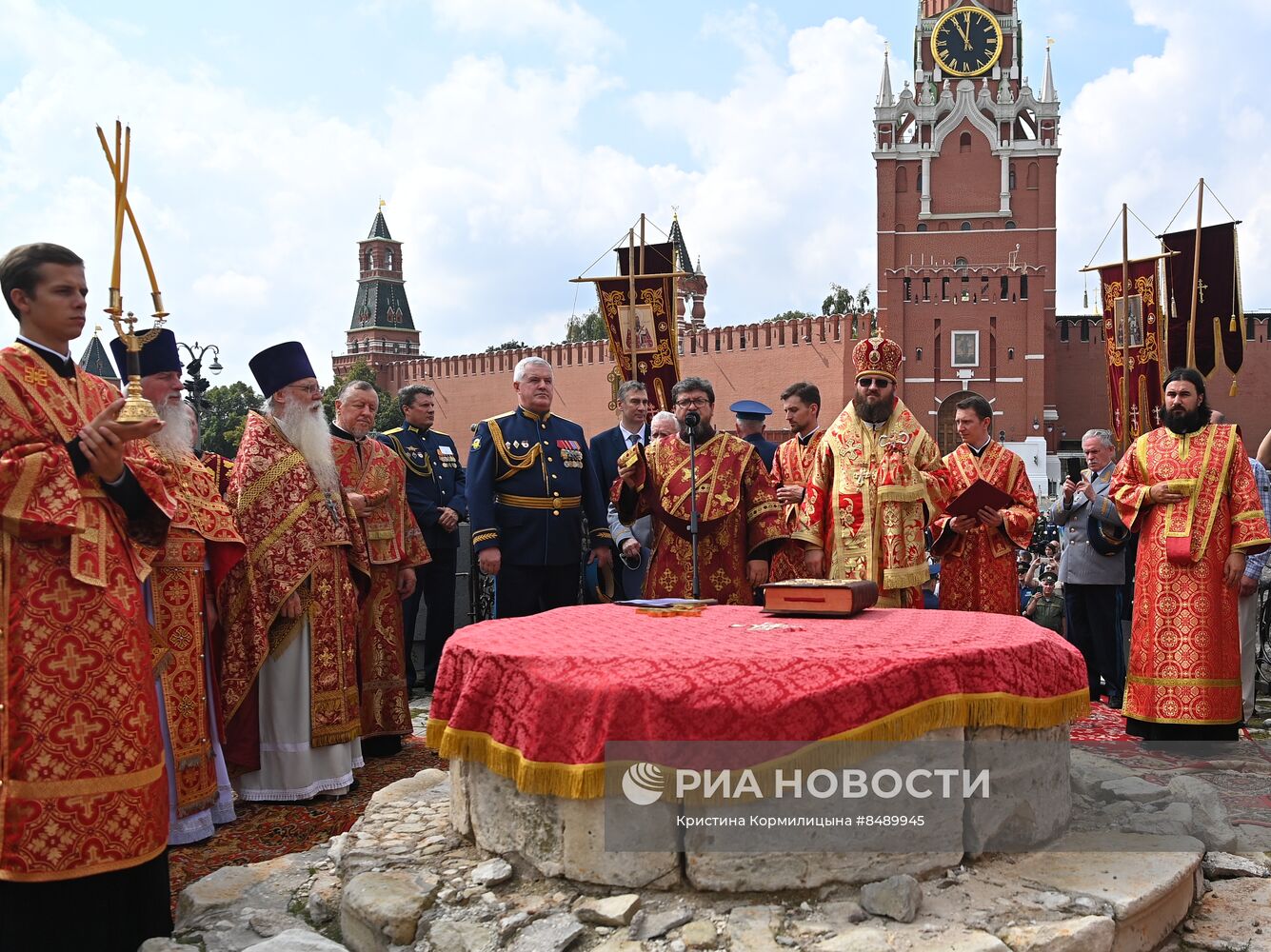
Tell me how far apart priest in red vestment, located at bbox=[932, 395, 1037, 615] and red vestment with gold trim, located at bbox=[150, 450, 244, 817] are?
381 cm

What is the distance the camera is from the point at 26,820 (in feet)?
9.97

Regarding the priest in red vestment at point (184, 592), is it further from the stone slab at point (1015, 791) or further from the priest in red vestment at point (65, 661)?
the stone slab at point (1015, 791)

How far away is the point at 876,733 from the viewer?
120 inches

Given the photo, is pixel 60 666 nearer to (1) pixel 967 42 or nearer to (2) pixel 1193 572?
(2) pixel 1193 572

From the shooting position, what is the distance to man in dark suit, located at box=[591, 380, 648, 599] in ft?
23.9

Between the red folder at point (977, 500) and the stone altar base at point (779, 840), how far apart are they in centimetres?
284

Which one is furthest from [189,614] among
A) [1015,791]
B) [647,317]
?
[647,317]

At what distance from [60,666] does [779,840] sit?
1958 mm

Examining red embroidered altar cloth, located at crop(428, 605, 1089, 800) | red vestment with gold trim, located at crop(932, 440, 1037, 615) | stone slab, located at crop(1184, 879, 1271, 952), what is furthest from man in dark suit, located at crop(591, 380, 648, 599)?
stone slab, located at crop(1184, 879, 1271, 952)

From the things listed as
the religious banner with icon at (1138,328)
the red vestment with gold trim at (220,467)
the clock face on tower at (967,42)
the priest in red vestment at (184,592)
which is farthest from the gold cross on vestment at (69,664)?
the clock face on tower at (967,42)

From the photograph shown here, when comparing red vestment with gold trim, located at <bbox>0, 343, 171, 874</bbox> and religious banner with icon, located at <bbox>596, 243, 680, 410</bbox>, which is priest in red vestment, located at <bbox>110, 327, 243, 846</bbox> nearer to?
red vestment with gold trim, located at <bbox>0, 343, 171, 874</bbox>

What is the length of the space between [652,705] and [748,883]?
1.75 ft

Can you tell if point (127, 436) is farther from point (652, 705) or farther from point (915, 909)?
point (915, 909)

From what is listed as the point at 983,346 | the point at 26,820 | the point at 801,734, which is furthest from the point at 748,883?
the point at 983,346
